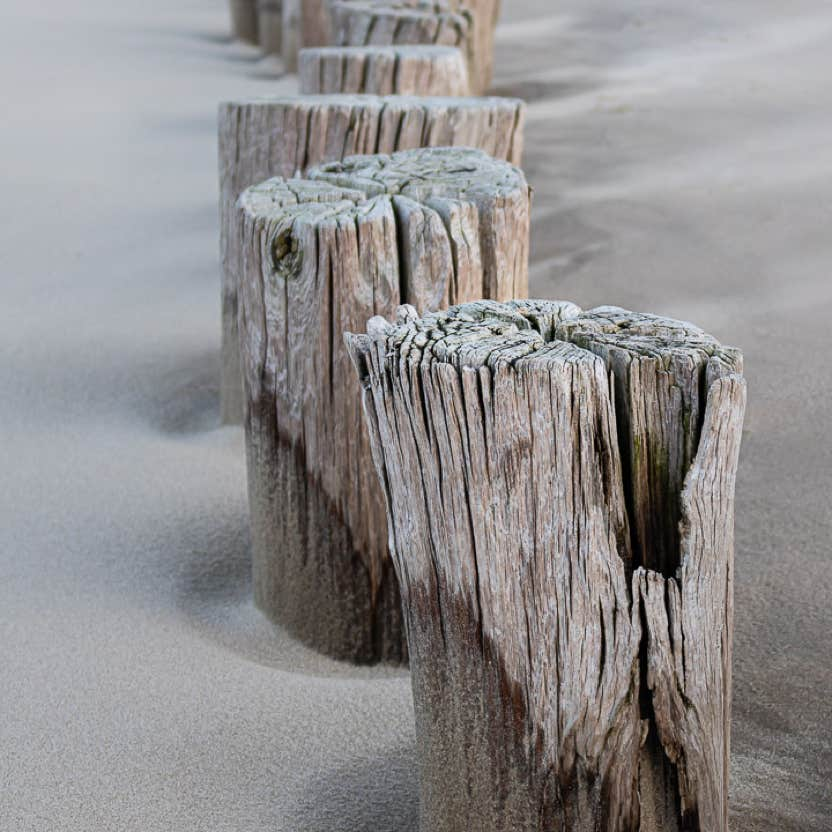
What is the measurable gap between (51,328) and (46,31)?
764 cm

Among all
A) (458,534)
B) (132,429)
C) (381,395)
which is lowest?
(132,429)

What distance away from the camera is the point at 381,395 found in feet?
5.41

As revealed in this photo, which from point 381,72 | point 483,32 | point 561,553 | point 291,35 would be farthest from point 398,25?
point 291,35

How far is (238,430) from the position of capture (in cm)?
355

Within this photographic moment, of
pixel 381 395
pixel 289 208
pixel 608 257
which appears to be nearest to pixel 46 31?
pixel 608 257

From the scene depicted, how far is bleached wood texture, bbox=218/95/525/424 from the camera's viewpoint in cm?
317

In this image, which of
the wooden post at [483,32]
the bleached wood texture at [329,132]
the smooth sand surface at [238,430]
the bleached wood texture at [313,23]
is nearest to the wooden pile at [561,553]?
the smooth sand surface at [238,430]

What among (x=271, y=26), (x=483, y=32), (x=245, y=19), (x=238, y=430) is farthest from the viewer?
(x=245, y=19)

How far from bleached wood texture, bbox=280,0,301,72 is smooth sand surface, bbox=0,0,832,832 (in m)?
0.52

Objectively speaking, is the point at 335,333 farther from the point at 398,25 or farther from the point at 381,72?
the point at 398,25

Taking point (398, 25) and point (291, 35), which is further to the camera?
point (291, 35)

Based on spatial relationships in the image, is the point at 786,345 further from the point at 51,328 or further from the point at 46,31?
the point at 46,31

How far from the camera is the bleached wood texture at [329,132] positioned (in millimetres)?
3170

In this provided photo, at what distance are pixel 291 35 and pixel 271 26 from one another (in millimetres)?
1307
